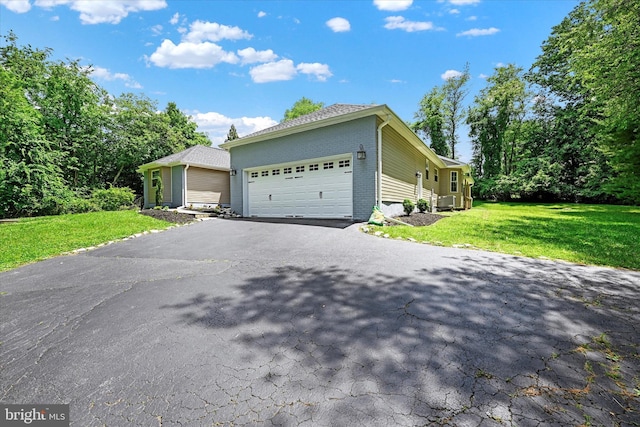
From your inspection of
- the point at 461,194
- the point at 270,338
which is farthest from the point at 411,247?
the point at 461,194

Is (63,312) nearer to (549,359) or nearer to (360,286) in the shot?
(360,286)

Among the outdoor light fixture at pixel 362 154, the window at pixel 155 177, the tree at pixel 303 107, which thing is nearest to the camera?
the outdoor light fixture at pixel 362 154

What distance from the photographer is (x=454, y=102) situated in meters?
29.4

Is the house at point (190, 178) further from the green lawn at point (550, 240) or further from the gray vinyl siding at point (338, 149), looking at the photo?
the green lawn at point (550, 240)

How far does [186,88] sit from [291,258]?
674 inches

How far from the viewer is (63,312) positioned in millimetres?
2922

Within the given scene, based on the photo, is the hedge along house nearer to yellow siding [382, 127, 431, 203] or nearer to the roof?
yellow siding [382, 127, 431, 203]

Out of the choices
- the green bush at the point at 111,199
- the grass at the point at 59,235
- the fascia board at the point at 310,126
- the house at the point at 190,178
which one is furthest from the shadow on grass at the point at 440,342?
the green bush at the point at 111,199

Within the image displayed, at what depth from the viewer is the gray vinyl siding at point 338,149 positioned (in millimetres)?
8734

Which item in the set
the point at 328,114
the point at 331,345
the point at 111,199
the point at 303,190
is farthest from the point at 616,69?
the point at 111,199

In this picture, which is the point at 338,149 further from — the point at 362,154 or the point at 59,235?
the point at 59,235

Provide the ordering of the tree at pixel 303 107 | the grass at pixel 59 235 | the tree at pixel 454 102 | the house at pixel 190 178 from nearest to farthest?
the grass at pixel 59 235, the house at pixel 190 178, the tree at pixel 454 102, the tree at pixel 303 107

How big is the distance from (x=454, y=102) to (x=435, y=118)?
2.92 m

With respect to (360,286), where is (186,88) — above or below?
above
